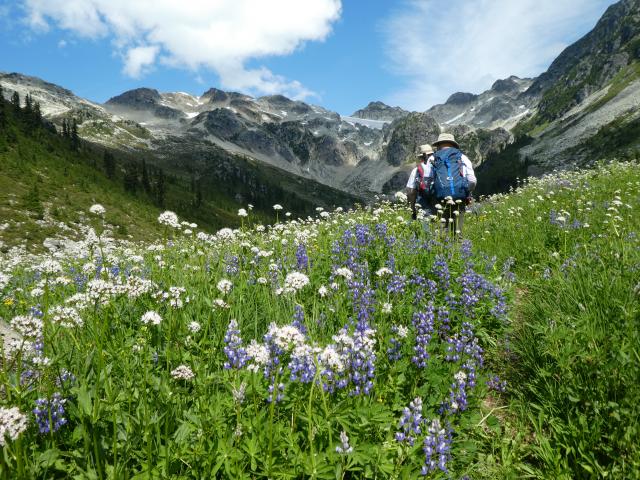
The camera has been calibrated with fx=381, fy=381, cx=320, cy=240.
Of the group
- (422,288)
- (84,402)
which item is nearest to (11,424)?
(84,402)

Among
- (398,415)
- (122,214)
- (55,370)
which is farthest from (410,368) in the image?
(122,214)

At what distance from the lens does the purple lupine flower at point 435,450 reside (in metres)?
2.99

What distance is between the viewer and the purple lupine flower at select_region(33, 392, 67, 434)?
120 inches

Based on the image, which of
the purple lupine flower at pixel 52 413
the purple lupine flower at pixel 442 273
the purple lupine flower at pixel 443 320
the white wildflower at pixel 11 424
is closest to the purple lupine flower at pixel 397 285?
the purple lupine flower at pixel 443 320

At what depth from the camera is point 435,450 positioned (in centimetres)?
319

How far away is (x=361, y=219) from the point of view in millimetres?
10109

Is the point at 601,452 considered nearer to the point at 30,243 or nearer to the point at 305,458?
the point at 305,458

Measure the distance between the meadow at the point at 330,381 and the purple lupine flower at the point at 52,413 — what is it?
0.02 meters

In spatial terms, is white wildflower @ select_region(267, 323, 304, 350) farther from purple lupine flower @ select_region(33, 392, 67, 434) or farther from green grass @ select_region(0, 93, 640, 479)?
purple lupine flower @ select_region(33, 392, 67, 434)

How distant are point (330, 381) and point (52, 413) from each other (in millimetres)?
2358

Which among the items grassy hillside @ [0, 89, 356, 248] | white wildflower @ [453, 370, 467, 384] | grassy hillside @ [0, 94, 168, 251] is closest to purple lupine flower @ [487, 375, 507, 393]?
white wildflower @ [453, 370, 467, 384]

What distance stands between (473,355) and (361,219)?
243 inches

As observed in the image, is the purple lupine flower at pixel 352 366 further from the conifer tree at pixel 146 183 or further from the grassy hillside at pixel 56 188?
the conifer tree at pixel 146 183

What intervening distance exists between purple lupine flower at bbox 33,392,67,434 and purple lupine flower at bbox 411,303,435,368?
324 cm
